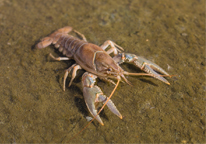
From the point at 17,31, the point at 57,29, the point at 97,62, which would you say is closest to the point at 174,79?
the point at 97,62

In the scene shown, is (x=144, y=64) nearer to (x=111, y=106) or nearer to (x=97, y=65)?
(x=97, y=65)

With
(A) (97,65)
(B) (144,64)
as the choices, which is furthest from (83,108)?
(B) (144,64)

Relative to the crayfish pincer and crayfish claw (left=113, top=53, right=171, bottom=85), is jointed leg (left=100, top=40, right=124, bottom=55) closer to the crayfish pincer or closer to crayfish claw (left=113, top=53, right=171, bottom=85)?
the crayfish pincer

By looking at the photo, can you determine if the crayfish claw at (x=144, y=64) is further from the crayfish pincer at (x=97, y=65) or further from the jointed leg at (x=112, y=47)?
the jointed leg at (x=112, y=47)

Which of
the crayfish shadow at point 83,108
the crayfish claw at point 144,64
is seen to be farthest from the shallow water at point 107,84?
the crayfish claw at point 144,64

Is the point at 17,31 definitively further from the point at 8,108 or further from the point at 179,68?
the point at 179,68

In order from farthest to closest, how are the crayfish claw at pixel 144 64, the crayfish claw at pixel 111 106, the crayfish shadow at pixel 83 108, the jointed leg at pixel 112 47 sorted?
the jointed leg at pixel 112 47 → the crayfish claw at pixel 144 64 → the crayfish shadow at pixel 83 108 → the crayfish claw at pixel 111 106

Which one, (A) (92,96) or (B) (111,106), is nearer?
(B) (111,106)

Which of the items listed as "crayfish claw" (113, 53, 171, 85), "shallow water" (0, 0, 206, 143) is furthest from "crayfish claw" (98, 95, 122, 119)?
"crayfish claw" (113, 53, 171, 85)
